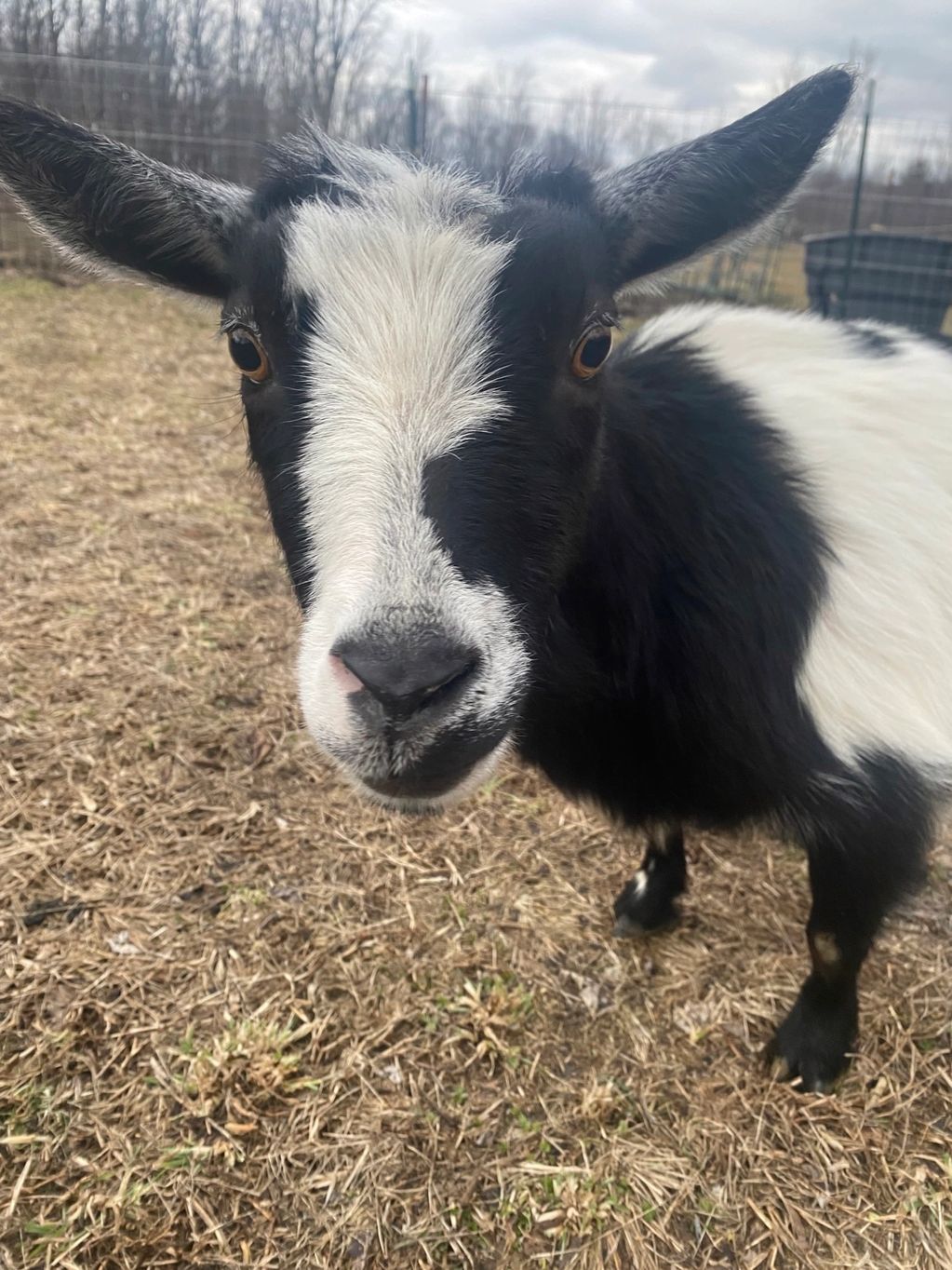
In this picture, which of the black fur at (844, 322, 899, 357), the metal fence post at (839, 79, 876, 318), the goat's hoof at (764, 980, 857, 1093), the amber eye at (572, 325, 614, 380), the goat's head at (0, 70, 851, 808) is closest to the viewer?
the goat's head at (0, 70, 851, 808)

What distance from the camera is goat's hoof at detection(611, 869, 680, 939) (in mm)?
3146

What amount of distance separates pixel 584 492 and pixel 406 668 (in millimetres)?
831

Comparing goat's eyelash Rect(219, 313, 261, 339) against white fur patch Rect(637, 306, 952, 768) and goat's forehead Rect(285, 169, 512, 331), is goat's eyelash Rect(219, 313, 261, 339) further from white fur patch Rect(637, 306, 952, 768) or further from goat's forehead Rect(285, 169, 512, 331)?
white fur patch Rect(637, 306, 952, 768)

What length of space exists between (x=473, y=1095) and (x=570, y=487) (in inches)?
78.0

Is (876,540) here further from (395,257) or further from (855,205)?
(855,205)

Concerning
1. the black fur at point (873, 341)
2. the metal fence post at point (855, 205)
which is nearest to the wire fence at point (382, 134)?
the metal fence post at point (855, 205)

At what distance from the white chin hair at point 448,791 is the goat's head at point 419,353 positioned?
0.06ft

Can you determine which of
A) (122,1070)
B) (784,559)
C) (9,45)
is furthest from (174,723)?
(9,45)

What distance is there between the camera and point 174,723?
402cm

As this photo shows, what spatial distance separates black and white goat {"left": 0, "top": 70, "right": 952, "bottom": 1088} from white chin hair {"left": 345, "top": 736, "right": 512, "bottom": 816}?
0.8 inches

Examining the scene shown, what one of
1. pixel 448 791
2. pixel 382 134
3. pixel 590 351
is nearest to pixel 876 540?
pixel 590 351

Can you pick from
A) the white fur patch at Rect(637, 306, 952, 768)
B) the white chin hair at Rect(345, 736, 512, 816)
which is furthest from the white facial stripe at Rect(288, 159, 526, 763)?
the white fur patch at Rect(637, 306, 952, 768)

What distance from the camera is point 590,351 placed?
6.27ft

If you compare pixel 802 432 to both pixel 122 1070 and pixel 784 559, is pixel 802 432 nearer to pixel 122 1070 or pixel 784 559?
pixel 784 559
